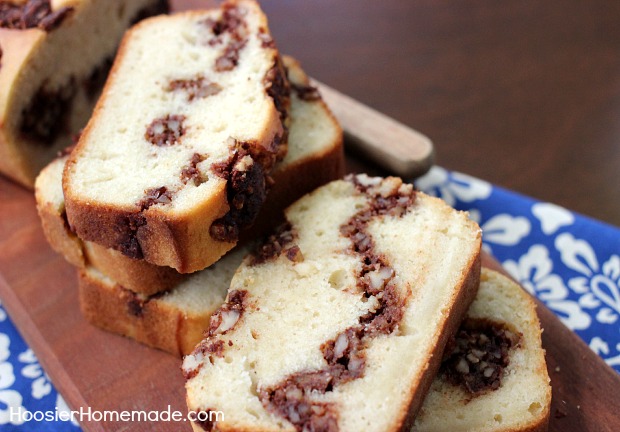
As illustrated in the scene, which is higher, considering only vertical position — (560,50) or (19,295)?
(19,295)

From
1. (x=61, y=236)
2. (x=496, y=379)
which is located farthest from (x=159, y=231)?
(x=496, y=379)

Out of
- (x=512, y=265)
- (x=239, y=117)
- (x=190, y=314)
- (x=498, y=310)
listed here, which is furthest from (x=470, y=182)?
(x=190, y=314)

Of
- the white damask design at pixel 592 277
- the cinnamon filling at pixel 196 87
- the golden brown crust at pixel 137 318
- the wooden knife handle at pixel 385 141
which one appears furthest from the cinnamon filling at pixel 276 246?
the white damask design at pixel 592 277

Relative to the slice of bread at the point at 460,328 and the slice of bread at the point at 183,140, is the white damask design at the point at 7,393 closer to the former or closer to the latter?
the slice of bread at the point at 460,328

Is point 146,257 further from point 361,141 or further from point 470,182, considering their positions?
point 470,182

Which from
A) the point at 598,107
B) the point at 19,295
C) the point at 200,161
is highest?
the point at 200,161

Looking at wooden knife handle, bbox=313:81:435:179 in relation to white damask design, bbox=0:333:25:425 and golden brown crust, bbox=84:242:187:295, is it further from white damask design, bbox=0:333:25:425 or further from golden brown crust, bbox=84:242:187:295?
white damask design, bbox=0:333:25:425
